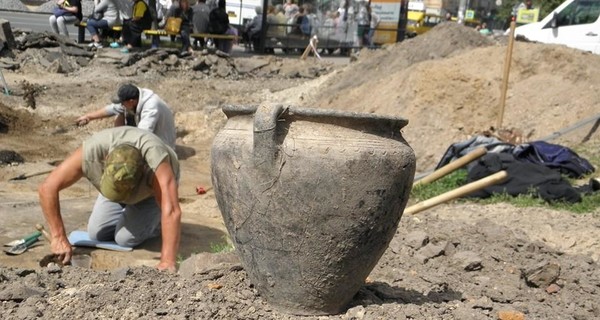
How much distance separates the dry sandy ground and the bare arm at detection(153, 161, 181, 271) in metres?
0.57

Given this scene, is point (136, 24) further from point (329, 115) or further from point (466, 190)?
point (329, 115)

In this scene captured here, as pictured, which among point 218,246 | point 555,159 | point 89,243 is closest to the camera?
point 218,246

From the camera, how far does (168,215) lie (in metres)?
5.12

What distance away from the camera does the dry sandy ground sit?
11.7 ft

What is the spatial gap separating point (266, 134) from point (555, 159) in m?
5.84

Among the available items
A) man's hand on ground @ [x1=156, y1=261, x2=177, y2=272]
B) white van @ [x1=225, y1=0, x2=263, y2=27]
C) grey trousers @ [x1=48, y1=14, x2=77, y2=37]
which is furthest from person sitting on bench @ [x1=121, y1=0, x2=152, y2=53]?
man's hand on ground @ [x1=156, y1=261, x2=177, y2=272]

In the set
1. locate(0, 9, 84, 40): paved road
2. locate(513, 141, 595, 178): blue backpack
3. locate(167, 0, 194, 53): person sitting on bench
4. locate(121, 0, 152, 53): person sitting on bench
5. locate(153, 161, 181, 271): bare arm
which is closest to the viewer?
locate(153, 161, 181, 271): bare arm

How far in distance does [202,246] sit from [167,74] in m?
10.0

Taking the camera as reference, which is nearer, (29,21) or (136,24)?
(136,24)

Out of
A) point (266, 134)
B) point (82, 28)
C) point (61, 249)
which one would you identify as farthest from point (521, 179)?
point (82, 28)

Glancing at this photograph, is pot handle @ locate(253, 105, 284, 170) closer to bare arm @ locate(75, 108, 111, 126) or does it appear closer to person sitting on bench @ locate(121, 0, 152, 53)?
bare arm @ locate(75, 108, 111, 126)

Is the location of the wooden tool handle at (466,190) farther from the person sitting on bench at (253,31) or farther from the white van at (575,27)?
the person sitting on bench at (253,31)

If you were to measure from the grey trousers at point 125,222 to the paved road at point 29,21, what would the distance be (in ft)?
48.7

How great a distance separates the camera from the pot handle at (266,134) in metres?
3.05
